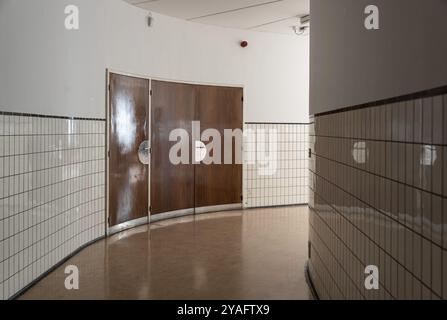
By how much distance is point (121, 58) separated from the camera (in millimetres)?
5508

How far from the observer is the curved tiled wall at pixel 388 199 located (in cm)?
154

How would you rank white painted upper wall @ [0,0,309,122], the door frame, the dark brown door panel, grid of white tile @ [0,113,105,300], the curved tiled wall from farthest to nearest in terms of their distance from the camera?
the dark brown door panel, the door frame, white painted upper wall @ [0,0,309,122], grid of white tile @ [0,113,105,300], the curved tiled wall

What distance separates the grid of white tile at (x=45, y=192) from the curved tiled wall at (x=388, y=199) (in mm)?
2285

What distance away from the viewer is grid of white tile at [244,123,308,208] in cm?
718

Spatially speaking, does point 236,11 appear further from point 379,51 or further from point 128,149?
point 379,51

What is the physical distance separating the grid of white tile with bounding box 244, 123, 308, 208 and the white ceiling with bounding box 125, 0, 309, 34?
5.12 feet

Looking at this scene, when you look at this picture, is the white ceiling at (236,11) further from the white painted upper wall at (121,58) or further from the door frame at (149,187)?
the door frame at (149,187)

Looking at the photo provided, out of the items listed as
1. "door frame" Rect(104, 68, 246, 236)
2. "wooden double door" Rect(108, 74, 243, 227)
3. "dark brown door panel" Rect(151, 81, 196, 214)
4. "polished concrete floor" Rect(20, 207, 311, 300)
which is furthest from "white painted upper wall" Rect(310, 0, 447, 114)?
"dark brown door panel" Rect(151, 81, 196, 214)

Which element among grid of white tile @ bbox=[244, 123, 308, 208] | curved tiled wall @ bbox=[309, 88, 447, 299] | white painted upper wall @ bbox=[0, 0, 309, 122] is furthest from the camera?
grid of white tile @ bbox=[244, 123, 308, 208]

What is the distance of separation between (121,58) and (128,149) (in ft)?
3.63
